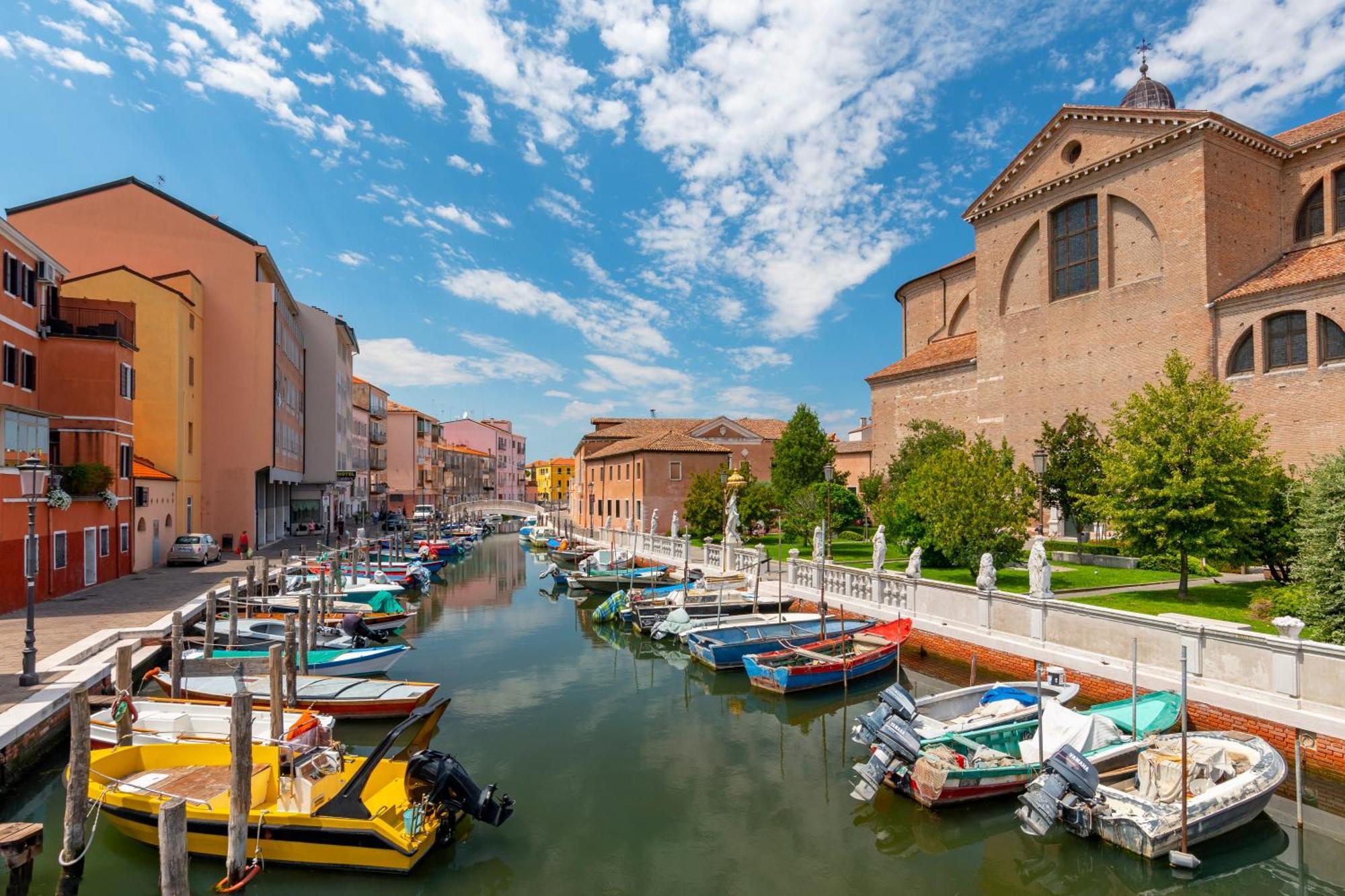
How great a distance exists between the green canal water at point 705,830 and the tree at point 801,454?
25.5 metres

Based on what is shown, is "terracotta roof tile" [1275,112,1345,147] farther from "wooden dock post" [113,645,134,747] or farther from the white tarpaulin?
"wooden dock post" [113,645,134,747]

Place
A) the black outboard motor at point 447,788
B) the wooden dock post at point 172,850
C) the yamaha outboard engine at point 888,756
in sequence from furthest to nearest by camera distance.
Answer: the yamaha outboard engine at point 888,756
the black outboard motor at point 447,788
the wooden dock post at point 172,850

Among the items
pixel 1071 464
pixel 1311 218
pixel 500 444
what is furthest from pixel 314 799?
pixel 500 444

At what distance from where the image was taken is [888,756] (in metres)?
11.2

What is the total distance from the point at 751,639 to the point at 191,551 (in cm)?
2383

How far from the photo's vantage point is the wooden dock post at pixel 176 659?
43.2 feet

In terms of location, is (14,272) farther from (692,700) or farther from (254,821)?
(692,700)

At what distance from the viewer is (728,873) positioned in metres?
9.23

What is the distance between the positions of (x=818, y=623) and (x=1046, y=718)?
8868mm

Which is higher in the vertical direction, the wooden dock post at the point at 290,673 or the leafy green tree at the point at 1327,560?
the leafy green tree at the point at 1327,560

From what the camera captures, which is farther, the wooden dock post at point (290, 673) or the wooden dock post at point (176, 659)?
the wooden dock post at point (290, 673)

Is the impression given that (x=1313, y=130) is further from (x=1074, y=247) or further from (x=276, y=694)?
(x=276, y=694)

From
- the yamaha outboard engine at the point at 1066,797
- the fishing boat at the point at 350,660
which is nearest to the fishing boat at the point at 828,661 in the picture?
the yamaha outboard engine at the point at 1066,797

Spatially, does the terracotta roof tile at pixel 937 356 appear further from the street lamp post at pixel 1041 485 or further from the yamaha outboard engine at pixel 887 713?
the yamaha outboard engine at pixel 887 713
